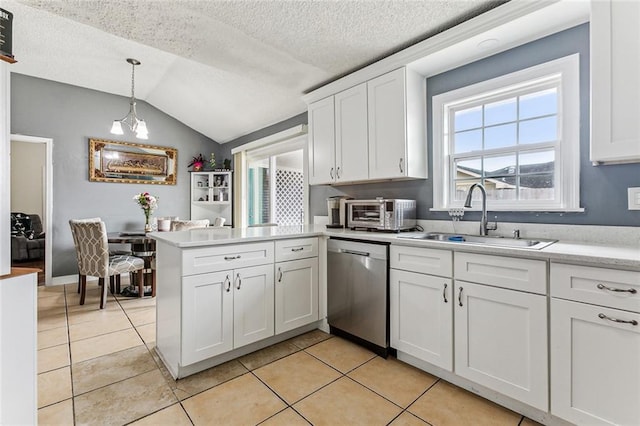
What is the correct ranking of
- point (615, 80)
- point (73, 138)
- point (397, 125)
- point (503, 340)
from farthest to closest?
point (73, 138)
point (397, 125)
point (503, 340)
point (615, 80)

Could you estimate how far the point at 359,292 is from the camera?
2.33 meters

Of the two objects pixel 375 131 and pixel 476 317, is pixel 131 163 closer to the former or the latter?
pixel 375 131

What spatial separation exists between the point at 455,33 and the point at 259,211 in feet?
12.4

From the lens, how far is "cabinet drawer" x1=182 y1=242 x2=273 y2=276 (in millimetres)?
1911

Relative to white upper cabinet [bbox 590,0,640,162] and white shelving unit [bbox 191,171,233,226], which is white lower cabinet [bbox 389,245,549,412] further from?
white shelving unit [bbox 191,171,233,226]

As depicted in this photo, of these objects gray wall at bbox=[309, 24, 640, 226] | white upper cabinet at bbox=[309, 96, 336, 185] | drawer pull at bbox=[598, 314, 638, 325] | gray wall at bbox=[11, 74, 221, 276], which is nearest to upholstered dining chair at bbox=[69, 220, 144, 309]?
gray wall at bbox=[11, 74, 221, 276]

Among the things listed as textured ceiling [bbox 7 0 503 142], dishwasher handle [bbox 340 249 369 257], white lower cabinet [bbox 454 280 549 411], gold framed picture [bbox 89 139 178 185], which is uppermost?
textured ceiling [bbox 7 0 503 142]

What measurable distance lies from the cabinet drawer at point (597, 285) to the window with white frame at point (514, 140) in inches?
27.8

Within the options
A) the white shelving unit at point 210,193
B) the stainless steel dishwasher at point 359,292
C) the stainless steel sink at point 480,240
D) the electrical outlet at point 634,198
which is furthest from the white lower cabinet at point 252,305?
the white shelving unit at point 210,193

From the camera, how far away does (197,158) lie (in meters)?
5.54

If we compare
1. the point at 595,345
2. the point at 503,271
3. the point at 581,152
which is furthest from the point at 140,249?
the point at 581,152

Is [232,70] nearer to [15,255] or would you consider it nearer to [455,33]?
[455,33]

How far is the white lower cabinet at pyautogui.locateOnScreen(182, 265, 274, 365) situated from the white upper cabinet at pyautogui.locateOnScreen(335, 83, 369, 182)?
1.21 metres

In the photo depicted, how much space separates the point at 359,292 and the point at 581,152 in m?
1.72
